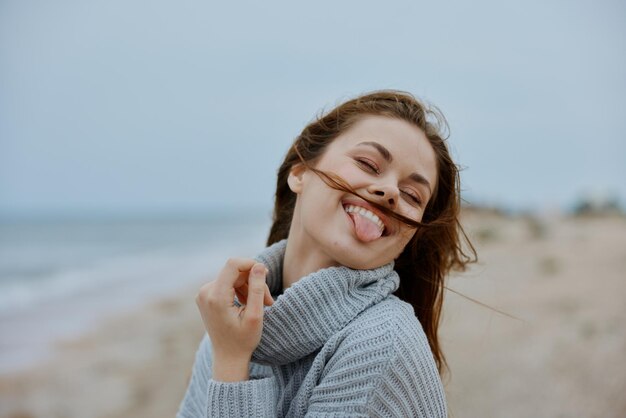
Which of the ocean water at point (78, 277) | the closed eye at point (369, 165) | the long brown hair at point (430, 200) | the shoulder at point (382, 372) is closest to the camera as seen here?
the shoulder at point (382, 372)

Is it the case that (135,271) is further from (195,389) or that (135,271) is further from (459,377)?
(195,389)

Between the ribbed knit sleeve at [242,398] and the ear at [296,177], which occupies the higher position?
the ear at [296,177]

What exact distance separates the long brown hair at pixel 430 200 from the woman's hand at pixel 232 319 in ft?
1.35

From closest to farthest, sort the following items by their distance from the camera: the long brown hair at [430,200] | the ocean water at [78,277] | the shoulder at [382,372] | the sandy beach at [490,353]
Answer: the shoulder at [382,372] → the long brown hair at [430,200] → the sandy beach at [490,353] → the ocean water at [78,277]

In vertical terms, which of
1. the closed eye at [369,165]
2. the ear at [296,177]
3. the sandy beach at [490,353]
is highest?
the closed eye at [369,165]

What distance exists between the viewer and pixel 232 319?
1.56 metres

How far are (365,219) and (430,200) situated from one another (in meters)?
0.40

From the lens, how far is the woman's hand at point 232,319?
5.15 ft

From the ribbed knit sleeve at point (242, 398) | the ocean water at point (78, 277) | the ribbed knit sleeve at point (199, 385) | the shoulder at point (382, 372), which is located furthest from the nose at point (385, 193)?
the ocean water at point (78, 277)

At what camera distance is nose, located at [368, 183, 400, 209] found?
5.55ft

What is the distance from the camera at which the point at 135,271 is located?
1770cm

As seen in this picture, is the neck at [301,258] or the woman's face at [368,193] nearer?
the woman's face at [368,193]

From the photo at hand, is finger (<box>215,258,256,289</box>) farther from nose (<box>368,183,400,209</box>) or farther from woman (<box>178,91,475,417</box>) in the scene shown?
nose (<box>368,183,400,209</box>)

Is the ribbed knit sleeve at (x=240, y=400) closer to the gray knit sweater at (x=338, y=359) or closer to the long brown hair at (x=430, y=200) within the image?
the gray knit sweater at (x=338, y=359)
